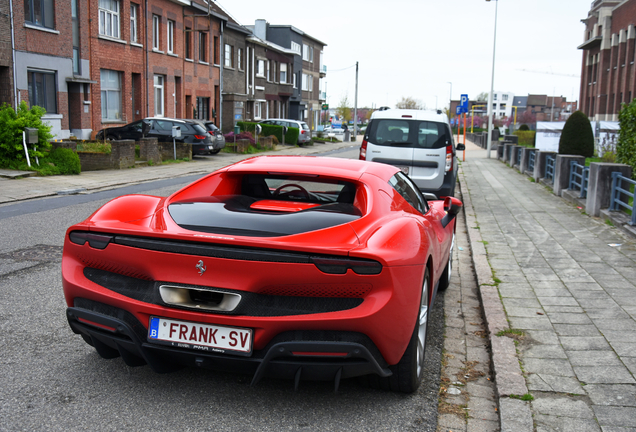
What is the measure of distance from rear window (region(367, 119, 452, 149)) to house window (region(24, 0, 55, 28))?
16.1m

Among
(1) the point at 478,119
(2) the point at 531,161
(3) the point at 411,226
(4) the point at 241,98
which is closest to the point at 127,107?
(4) the point at 241,98

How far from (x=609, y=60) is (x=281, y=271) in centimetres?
6486

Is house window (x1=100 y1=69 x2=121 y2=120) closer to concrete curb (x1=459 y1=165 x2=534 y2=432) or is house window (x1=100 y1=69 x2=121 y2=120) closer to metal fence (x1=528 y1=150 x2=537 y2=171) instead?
metal fence (x1=528 y1=150 x2=537 y2=171)

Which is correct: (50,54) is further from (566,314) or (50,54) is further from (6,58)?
(566,314)

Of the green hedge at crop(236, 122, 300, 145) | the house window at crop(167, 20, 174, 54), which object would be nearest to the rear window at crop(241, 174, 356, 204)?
the house window at crop(167, 20, 174, 54)

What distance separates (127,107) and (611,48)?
4617 cm

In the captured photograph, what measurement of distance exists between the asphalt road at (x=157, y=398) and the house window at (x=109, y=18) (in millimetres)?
26033

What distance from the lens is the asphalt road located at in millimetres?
3434

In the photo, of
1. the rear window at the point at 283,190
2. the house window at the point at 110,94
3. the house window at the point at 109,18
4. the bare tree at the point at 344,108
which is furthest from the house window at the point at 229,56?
the bare tree at the point at 344,108

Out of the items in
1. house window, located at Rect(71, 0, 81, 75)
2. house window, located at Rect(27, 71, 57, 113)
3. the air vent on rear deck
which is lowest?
the air vent on rear deck

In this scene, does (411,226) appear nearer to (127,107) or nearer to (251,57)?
(127,107)

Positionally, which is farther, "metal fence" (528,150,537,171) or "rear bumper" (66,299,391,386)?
"metal fence" (528,150,537,171)

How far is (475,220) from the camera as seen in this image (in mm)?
11680

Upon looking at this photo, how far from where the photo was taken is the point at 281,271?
320cm
